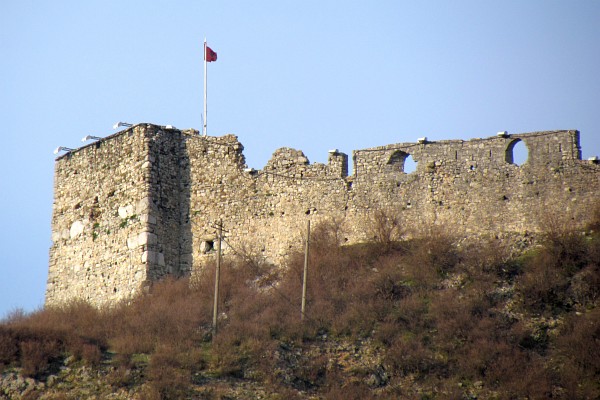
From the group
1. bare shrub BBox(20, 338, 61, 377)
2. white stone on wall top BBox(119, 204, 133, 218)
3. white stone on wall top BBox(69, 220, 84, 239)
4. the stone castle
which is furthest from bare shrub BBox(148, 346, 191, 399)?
white stone on wall top BBox(69, 220, 84, 239)

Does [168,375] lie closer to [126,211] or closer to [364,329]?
[364,329]

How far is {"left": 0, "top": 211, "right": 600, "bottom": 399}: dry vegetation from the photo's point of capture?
3294 cm

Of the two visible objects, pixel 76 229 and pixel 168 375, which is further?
pixel 76 229

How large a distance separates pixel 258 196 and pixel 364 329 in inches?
264

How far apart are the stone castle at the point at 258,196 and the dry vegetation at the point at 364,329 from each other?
0.86 m

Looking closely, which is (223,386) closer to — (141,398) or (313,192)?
(141,398)

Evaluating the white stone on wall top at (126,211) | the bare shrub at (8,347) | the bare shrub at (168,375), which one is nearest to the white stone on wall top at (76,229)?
the white stone on wall top at (126,211)

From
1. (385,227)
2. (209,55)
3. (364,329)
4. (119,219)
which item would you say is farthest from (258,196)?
(364,329)

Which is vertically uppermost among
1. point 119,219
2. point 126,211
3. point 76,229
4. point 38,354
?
point 126,211

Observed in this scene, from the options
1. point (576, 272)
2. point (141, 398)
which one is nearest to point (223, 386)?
point (141, 398)

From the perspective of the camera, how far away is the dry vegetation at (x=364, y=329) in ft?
108

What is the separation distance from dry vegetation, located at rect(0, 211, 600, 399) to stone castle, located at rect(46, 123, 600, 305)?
0.86 meters

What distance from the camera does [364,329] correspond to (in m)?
35.6

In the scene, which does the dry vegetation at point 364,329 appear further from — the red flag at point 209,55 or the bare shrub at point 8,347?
the red flag at point 209,55
